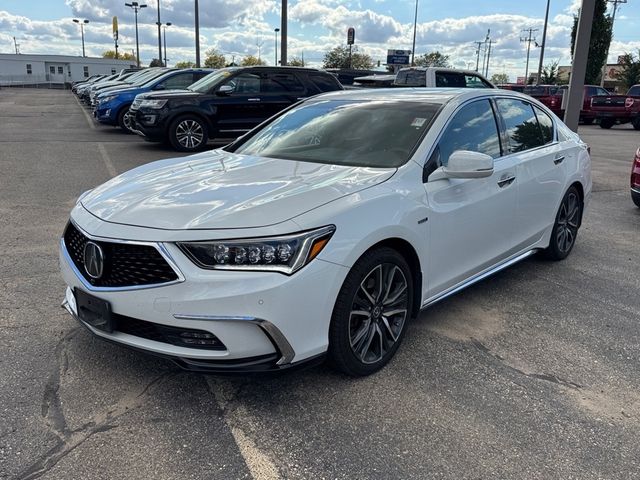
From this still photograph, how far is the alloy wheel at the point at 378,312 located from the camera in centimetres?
319

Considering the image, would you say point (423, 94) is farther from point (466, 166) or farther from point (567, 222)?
point (567, 222)

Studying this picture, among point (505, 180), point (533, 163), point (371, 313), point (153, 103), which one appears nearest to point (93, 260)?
point (371, 313)

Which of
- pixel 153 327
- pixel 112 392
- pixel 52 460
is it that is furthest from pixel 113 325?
pixel 52 460

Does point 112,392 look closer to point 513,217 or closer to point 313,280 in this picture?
point 313,280

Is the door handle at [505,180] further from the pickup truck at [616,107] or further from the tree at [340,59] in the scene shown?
the tree at [340,59]

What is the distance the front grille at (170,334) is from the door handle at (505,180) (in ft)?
8.21

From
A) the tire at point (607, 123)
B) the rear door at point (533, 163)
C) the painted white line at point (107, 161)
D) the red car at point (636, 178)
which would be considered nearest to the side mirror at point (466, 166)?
the rear door at point (533, 163)

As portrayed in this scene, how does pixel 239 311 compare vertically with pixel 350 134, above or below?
below

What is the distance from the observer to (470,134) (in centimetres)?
414

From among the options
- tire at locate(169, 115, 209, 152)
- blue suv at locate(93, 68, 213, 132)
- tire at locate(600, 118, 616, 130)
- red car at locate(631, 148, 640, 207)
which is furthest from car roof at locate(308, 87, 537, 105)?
tire at locate(600, 118, 616, 130)

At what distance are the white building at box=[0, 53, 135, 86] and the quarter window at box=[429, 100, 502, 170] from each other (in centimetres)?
9500

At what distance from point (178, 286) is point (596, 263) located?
443 cm

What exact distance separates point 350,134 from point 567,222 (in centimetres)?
266

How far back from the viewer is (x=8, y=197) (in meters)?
7.77
